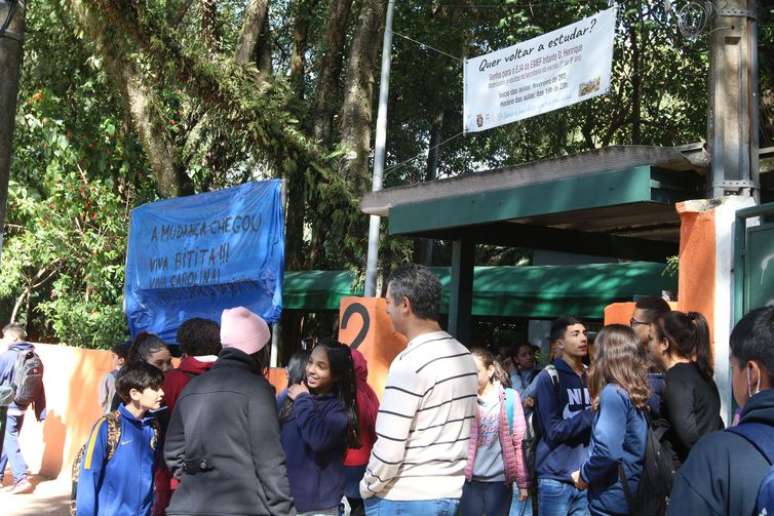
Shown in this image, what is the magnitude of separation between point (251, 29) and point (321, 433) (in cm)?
1158

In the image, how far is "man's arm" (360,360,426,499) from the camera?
4051mm

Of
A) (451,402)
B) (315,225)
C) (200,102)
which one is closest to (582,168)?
(451,402)

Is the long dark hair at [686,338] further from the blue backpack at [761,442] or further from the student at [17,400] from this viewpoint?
the student at [17,400]

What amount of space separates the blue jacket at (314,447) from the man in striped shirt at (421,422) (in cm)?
89

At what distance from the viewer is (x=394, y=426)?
405 cm

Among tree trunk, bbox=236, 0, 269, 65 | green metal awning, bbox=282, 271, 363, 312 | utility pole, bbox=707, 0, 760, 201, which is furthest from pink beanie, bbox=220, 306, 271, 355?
tree trunk, bbox=236, 0, 269, 65

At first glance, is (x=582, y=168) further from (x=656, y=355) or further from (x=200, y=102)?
(x=200, y=102)

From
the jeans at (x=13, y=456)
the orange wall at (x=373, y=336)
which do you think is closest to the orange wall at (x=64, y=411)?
the jeans at (x=13, y=456)

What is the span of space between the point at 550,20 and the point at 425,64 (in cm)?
496

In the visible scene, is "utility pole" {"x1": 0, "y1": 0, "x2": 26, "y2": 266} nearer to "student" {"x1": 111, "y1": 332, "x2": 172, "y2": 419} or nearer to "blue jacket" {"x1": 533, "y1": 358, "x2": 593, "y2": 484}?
"student" {"x1": 111, "y1": 332, "x2": 172, "y2": 419}

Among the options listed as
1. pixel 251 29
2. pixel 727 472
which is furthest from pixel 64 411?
pixel 727 472

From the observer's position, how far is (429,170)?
79.0 ft

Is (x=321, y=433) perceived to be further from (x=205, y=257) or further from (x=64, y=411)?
(x=64, y=411)

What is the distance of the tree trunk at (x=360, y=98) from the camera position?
529 inches
